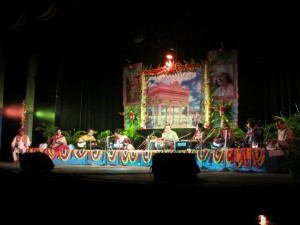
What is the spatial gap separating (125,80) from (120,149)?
3407 millimetres

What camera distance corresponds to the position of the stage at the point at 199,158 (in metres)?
7.23

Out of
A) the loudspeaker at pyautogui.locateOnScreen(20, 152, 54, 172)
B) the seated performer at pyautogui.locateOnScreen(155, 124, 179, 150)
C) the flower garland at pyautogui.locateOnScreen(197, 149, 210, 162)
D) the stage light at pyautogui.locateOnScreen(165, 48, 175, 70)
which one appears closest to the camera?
the loudspeaker at pyautogui.locateOnScreen(20, 152, 54, 172)

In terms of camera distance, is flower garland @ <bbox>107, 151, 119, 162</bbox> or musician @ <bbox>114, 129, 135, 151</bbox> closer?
flower garland @ <bbox>107, 151, 119, 162</bbox>

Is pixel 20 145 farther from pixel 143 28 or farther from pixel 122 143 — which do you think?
pixel 143 28

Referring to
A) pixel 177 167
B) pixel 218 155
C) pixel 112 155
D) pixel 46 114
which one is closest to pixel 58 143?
pixel 112 155

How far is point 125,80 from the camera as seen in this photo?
→ 1274 centimetres

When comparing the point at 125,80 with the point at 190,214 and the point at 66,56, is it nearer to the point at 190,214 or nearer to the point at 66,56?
the point at 66,56

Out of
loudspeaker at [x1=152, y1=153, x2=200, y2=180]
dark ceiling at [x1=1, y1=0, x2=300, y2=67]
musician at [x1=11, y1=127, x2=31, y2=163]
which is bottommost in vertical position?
loudspeaker at [x1=152, y1=153, x2=200, y2=180]

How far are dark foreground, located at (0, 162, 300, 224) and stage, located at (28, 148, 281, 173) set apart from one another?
2231 millimetres

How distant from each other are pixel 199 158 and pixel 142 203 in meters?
4.59

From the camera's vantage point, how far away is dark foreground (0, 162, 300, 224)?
2994 mm

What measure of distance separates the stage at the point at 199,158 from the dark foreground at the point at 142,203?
2231 mm

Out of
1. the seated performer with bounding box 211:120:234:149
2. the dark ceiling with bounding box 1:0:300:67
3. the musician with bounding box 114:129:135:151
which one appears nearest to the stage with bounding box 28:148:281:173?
the musician with bounding box 114:129:135:151

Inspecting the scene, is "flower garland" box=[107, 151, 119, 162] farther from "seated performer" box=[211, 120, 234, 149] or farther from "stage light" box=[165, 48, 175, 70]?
"stage light" box=[165, 48, 175, 70]
